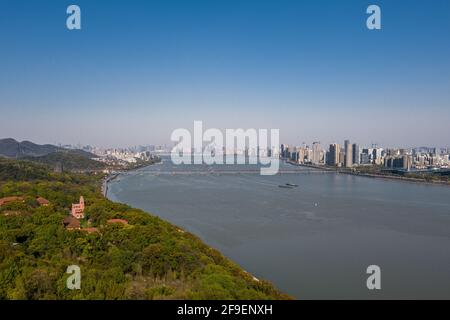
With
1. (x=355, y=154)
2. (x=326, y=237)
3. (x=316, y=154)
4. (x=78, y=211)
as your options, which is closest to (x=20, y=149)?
(x=316, y=154)

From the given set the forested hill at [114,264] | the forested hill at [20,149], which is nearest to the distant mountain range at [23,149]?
the forested hill at [20,149]

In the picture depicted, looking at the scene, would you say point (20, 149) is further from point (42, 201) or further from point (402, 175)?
point (42, 201)

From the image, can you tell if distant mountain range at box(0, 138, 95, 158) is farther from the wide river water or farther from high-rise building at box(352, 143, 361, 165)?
the wide river water

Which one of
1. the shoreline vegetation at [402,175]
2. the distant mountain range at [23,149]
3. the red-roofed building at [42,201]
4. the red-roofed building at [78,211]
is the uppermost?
the distant mountain range at [23,149]

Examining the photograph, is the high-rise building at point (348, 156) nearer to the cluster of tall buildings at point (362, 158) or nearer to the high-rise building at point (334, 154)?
the cluster of tall buildings at point (362, 158)

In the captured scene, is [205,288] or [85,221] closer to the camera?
[205,288]
